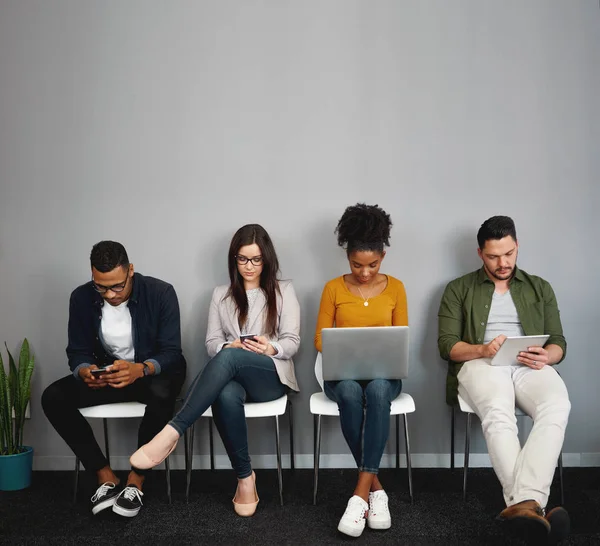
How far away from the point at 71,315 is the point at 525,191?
2.35 m

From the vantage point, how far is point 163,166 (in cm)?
329

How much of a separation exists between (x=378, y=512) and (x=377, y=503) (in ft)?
0.14

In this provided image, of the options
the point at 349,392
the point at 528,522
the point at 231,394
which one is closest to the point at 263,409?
the point at 231,394

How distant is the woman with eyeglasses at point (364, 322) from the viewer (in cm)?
243

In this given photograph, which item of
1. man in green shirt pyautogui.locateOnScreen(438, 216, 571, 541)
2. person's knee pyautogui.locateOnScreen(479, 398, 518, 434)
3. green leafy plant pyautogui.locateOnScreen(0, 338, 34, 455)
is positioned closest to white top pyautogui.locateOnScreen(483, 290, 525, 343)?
man in green shirt pyautogui.locateOnScreen(438, 216, 571, 541)

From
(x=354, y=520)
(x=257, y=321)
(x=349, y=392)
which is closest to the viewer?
(x=354, y=520)

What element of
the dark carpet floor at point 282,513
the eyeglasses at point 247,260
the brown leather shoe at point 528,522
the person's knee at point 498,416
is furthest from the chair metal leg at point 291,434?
the brown leather shoe at point 528,522

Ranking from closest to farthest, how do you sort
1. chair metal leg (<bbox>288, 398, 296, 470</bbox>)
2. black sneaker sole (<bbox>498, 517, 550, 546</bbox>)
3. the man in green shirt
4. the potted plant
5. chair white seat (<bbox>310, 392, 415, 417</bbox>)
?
black sneaker sole (<bbox>498, 517, 550, 546</bbox>) → the man in green shirt → chair white seat (<bbox>310, 392, 415, 417</bbox>) → the potted plant → chair metal leg (<bbox>288, 398, 296, 470</bbox>)

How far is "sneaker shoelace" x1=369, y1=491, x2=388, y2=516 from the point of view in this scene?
7.93ft

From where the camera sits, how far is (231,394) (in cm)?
260

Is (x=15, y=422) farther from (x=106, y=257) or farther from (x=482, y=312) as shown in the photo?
(x=482, y=312)

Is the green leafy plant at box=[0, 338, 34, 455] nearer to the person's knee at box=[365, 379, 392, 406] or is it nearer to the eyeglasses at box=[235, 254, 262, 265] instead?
the eyeglasses at box=[235, 254, 262, 265]

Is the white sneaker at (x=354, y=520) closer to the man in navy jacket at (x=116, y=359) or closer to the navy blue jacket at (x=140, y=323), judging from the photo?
the man in navy jacket at (x=116, y=359)

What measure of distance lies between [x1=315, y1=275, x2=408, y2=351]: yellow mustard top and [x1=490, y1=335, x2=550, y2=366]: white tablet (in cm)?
46
